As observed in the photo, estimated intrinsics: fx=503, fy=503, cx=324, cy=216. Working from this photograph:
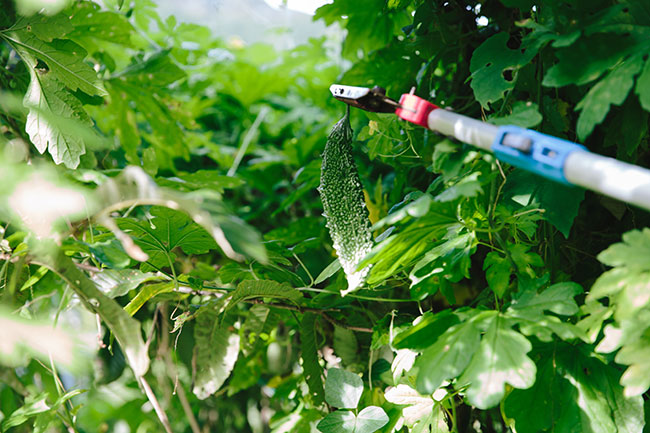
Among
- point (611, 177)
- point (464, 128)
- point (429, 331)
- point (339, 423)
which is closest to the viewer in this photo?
point (611, 177)

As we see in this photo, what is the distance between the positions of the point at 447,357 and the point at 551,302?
0.14 meters

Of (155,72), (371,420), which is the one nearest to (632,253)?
(371,420)

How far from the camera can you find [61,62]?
81cm

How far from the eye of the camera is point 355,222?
2.24ft

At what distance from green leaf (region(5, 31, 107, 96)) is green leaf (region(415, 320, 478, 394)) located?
0.67 metres

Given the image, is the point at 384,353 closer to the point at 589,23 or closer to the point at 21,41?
the point at 589,23

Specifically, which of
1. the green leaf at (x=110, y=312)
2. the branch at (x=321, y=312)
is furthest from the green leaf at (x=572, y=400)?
the green leaf at (x=110, y=312)

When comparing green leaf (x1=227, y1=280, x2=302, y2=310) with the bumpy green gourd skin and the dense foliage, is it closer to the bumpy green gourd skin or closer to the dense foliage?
the dense foliage

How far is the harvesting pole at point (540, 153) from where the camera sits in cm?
44

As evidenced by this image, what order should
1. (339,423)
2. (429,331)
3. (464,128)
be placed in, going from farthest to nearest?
1. (339,423)
2. (429,331)
3. (464,128)

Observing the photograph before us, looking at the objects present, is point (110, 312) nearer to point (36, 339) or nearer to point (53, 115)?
point (36, 339)

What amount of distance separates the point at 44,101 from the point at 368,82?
2.07ft

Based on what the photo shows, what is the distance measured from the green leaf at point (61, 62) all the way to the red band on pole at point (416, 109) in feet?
1.76

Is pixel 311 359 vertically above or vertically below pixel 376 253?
below
